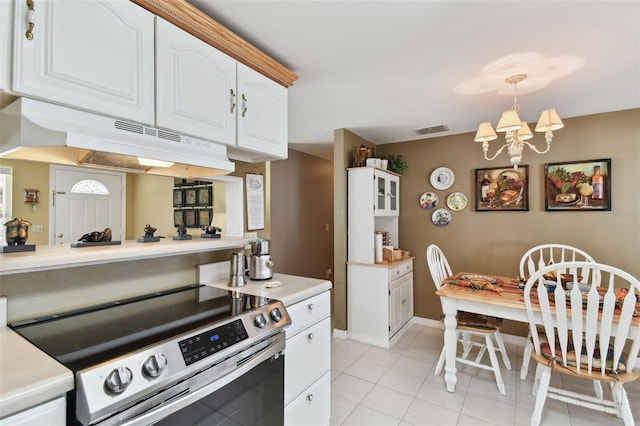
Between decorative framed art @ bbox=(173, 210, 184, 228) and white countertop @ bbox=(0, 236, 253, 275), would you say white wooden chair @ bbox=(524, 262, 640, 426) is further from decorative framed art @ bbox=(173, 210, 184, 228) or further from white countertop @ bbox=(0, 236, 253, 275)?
decorative framed art @ bbox=(173, 210, 184, 228)

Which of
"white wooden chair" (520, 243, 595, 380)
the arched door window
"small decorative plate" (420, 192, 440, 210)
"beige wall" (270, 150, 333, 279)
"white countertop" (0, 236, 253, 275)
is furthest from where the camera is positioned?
"beige wall" (270, 150, 333, 279)

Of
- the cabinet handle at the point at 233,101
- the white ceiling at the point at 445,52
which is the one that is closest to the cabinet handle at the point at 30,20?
the white ceiling at the point at 445,52

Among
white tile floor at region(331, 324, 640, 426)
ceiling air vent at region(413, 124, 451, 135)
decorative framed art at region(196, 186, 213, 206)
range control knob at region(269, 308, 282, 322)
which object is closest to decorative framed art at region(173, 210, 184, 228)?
decorative framed art at region(196, 186, 213, 206)

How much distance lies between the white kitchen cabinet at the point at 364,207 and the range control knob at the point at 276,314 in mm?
1901

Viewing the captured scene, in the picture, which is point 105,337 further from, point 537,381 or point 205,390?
point 537,381

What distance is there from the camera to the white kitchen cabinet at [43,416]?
0.68 meters

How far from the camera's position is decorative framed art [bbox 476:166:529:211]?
3100 millimetres

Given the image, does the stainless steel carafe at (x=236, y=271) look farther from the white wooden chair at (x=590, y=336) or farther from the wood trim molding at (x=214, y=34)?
the white wooden chair at (x=590, y=336)

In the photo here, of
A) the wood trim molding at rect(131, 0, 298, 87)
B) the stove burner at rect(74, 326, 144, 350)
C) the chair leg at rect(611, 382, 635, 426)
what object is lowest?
the chair leg at rect(611, 382, 635, 426)

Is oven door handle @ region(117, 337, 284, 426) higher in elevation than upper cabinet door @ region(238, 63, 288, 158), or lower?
lower

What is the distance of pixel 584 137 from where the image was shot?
2844 mm

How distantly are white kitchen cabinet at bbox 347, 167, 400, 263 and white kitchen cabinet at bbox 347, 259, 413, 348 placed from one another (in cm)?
17

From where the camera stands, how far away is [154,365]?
35.4 inches

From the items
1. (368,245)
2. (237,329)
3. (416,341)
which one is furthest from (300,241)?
(237,329)
